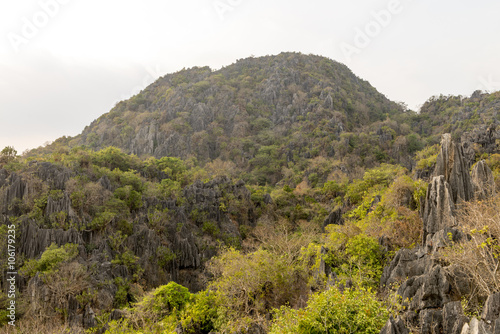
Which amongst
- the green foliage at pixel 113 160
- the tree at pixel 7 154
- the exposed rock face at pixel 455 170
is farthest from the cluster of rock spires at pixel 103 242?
the exposed rock face at pixel 455 170

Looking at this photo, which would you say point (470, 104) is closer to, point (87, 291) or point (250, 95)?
point (250, 95)

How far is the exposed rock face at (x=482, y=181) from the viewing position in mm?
19931

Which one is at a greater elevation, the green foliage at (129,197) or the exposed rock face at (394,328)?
the green foliage at (129,197)

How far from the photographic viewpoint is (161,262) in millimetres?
32031

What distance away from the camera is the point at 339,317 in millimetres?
11211

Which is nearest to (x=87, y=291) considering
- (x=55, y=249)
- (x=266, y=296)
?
(x=55, y=249)

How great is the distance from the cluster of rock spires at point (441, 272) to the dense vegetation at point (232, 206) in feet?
2.48

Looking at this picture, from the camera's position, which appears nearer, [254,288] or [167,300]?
[254,288]

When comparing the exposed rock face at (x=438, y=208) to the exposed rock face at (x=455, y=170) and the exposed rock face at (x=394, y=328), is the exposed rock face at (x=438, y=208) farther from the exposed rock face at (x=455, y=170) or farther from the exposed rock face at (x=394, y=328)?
the exposed rock face at (x=394, y=328)

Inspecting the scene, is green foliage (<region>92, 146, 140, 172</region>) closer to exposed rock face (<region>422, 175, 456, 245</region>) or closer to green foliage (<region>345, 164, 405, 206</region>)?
green foliage (<region>345, 164, 405, 206</region>)

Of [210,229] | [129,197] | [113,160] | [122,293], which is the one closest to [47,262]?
[122,293]

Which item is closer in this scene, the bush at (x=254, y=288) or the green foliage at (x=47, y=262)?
the bush at (x=254, y=288)

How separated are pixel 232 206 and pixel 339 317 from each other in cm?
3175

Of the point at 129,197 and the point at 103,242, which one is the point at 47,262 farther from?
the point at 129,197
